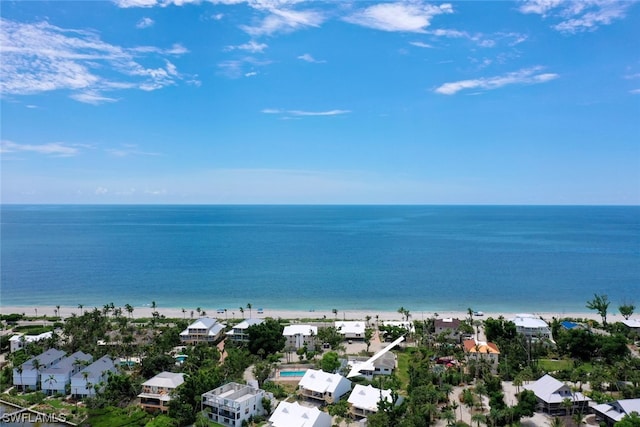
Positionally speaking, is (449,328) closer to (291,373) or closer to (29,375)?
(291,373)

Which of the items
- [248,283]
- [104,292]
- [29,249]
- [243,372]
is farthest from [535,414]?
[29,249]

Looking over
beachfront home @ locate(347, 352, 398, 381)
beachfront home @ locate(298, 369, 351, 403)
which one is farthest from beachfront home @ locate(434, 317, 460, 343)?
beachfront home @ locate(298, 369, 351, 403)

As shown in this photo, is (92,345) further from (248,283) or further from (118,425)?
(248,283)

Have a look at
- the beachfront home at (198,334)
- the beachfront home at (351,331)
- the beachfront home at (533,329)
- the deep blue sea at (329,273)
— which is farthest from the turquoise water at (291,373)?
the deep blue sea at (329,273)

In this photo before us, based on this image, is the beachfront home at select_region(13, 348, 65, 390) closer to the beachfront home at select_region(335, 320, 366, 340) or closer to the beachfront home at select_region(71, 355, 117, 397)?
the beachfront home at select_region(71, 355, 117, 397)

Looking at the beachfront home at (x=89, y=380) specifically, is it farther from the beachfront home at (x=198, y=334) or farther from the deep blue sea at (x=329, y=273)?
the deep blue sea at (x=329, y=273)

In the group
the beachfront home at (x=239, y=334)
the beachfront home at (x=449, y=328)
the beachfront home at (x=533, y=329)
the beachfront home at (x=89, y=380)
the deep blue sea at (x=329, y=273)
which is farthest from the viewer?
the deep blue sea at (x=329, y=273)

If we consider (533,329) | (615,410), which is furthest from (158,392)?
(533,329)
